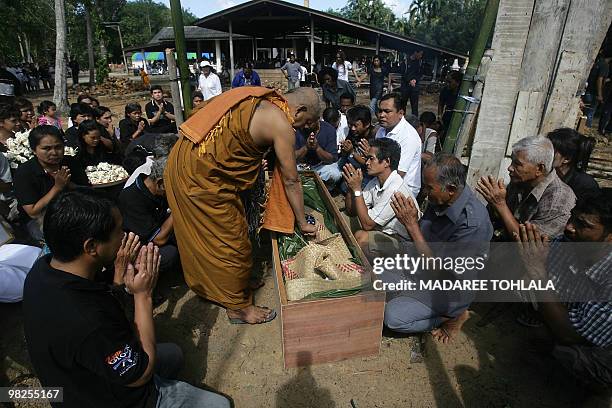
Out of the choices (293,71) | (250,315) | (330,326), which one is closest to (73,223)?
(330,326)

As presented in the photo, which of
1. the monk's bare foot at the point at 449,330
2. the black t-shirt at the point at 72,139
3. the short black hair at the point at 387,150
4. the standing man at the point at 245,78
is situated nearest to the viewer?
the monk's bare foot at the point at 449,330

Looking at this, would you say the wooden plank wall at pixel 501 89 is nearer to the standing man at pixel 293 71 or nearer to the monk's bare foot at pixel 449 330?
the monk's bare foot at pixel 449 330

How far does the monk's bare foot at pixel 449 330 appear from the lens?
8.82 feet

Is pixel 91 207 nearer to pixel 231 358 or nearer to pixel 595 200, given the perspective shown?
pixel 231 358

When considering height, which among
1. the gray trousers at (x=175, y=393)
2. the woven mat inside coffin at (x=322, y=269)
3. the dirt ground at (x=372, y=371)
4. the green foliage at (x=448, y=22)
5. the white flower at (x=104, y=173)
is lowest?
the dirt ground at (x=372, y=371)

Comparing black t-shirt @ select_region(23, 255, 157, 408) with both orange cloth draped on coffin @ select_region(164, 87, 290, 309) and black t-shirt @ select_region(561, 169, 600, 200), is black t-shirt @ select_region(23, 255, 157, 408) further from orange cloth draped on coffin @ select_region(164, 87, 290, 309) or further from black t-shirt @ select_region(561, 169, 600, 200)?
black t-shirt @ select_region(561, 169, 600, 200)

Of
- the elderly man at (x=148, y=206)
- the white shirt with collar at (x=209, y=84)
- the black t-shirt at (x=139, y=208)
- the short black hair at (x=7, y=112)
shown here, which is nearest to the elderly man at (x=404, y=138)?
the elderly man at (x=148, y=206)

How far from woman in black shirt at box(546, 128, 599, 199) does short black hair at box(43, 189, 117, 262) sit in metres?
3.27

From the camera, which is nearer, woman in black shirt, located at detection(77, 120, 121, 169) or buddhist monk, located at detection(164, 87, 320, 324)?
buddhist monk, located at detection(164, 87, 320, 324)

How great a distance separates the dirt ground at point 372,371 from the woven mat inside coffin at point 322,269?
2.00 feet

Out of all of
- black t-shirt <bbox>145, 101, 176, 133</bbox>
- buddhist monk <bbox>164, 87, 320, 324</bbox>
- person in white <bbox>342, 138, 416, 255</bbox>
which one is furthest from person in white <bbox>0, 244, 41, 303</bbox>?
black t-shirt <bbox>145, 101, 176, 133</bbox>

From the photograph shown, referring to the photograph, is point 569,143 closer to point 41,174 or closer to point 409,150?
point 409,150

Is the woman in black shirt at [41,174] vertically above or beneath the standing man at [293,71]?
beneath

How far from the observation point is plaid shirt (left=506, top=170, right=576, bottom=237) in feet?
8.34
